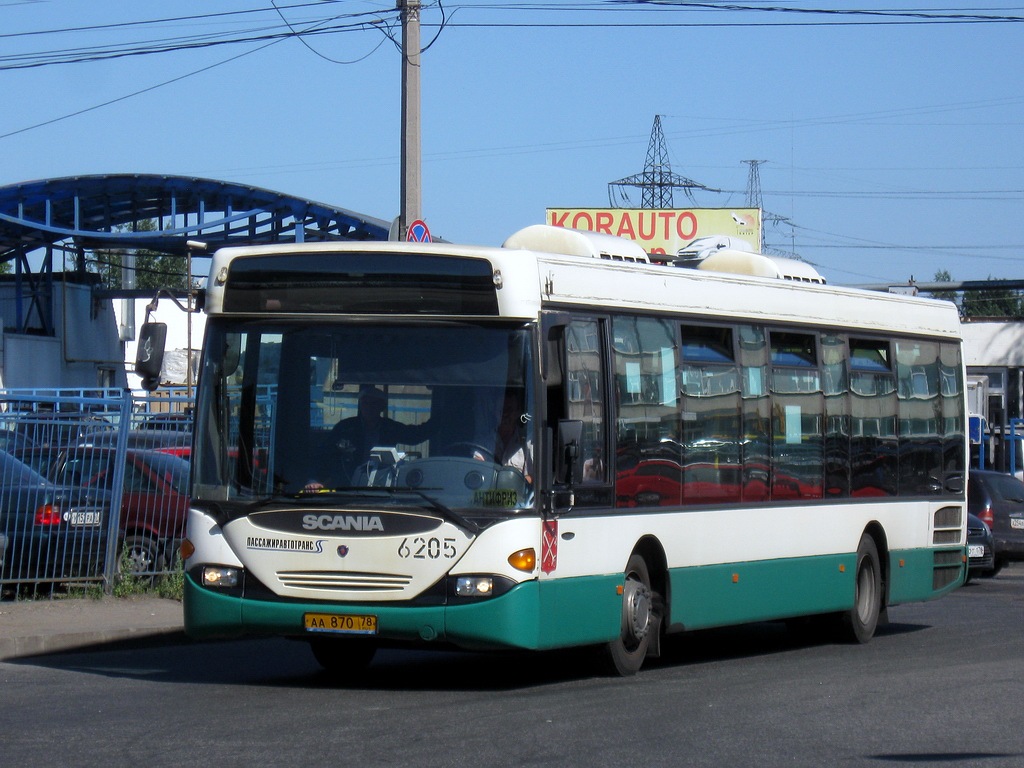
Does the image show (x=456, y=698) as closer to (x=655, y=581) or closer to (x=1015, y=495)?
(x=655, y=581)

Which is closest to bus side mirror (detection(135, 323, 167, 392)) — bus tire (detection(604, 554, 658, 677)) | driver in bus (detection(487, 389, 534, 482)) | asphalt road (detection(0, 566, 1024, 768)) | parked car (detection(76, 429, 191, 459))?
asphalt road (detection(0, 566, 1024, 768))

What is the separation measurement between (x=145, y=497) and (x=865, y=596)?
7.12 m

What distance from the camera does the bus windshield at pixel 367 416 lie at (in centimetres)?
950

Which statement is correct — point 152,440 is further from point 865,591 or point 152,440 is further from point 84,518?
point 865,591

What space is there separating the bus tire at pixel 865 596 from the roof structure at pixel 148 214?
2826 cm

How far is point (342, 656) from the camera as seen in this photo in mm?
10977

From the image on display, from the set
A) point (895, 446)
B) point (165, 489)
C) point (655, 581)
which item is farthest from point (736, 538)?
point (165, 489)

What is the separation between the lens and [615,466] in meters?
10.4

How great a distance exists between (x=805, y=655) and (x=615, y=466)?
3563 mm

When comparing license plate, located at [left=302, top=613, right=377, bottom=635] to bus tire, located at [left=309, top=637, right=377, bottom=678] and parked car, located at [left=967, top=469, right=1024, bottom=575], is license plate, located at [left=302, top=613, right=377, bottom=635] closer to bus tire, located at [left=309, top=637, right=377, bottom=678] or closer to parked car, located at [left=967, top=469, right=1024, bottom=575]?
bus tire, located at [left=309, top=637, right=377, bottom=678]

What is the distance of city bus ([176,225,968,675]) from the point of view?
31.0 feet

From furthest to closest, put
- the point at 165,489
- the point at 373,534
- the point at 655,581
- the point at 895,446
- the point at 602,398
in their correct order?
the point at 165,489 → the point at 895,446 → the point at 655,581 → the point at 602,398 → the point at 373,534

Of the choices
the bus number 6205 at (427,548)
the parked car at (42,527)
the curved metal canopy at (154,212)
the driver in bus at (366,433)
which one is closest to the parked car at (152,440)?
the parked car at (42,527)

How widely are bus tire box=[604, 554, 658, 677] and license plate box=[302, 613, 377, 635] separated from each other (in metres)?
1.81
